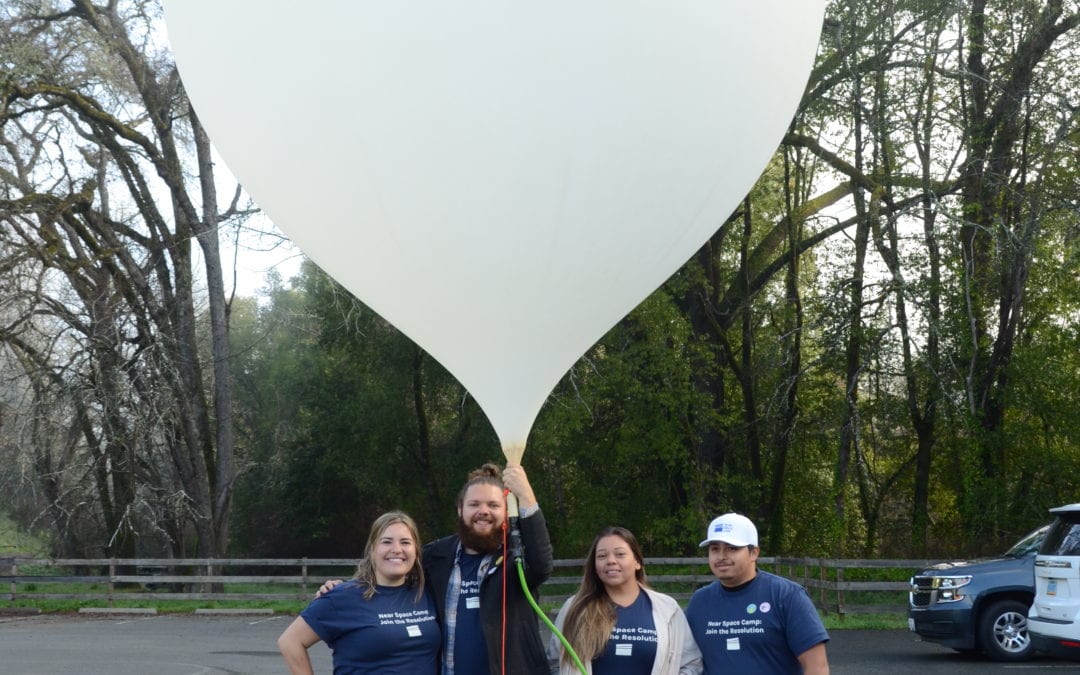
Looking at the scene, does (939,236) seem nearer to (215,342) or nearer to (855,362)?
(855,362)

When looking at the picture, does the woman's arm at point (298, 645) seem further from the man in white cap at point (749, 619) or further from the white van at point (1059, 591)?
the white van at point (1059, 591)

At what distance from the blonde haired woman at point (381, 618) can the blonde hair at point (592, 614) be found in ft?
1.38

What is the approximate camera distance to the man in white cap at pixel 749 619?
3.51 meters

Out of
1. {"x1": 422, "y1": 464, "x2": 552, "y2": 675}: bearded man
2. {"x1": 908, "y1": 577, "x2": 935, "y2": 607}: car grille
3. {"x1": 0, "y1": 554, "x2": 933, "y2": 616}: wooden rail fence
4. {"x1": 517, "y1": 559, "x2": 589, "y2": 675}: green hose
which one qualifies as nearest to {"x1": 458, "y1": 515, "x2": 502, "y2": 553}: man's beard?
{"x1": 422, "y1": 464, "x2": 552, "y2": 675}: bearded man

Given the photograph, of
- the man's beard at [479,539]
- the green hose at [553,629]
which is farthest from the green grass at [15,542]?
the green hose at [553,629]

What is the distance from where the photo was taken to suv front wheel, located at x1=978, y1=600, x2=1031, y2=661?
10766 millimetres

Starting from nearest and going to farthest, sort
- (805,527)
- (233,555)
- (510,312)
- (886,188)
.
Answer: (510,312)
(886,188)
(805,527)
(233,555)

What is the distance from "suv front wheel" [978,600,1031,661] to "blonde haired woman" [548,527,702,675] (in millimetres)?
8134

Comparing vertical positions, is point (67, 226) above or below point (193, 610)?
above

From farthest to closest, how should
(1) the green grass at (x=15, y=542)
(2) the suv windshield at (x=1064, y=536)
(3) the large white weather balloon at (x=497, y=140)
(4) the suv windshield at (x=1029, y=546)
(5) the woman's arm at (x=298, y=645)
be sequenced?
(1) the green grass at (x=15, y=542), (4) the suv windshield at (x=1029, y=546), (2) the suv windshield at (x=1064, y=536), (5) the woman's arm at (x=298, y=645), (3) the large white weather balloon at (x=497, y=140)

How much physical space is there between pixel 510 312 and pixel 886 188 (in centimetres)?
1757

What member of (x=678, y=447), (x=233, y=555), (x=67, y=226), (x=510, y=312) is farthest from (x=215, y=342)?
(x=510, y=312)

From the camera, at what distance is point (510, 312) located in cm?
360

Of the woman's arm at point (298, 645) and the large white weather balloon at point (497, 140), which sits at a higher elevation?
the large white weather balloon at point (497, 140)
